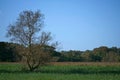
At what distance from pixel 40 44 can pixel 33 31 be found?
2682mm

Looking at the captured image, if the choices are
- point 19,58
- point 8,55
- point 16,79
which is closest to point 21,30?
point 19,58

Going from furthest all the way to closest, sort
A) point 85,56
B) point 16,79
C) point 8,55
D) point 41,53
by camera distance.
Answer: point 85,56, point 8,55, point 41,53, point 16,79

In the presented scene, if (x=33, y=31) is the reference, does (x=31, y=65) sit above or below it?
below

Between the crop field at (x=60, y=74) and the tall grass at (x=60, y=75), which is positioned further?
the crop field at (x=60, y=74)

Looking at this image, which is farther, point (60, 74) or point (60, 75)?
point (60, 74)

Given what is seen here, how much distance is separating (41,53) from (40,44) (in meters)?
1.72

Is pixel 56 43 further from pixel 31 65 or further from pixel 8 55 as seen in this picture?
pixel 8 55

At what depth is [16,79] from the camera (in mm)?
28266

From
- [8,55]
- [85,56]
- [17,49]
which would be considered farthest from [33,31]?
[85,56]

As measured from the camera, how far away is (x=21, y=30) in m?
45.6

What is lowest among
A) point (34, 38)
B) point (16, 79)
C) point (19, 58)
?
point (16, 79)

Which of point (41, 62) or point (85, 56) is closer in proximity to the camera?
point (41, 62)

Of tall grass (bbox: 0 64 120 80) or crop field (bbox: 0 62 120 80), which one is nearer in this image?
tall grass (bbox: 0 64 120 80)

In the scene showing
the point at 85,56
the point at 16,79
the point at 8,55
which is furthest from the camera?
the point at 85,56
